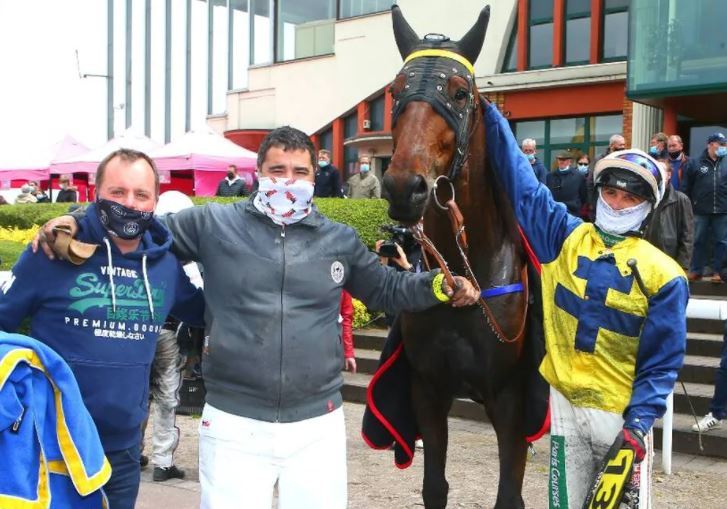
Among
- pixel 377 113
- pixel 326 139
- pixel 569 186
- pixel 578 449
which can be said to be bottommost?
pixel 578 449

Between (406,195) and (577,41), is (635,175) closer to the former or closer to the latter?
(406,195)

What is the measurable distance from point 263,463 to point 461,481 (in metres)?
3.07

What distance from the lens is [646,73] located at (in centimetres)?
1316

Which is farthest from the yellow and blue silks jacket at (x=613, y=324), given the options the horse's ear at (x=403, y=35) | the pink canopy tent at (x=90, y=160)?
the pink canopy tent at (x=90, y=160)

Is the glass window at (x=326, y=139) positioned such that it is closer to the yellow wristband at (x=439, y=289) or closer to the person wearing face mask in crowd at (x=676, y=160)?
the person wearing face mask in crowd at (x=676, y=160)

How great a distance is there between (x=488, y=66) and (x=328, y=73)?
544 centimetres

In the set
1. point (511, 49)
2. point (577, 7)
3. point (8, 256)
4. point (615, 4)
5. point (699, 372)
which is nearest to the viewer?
point (699, 372)

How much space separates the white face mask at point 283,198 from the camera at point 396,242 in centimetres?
53

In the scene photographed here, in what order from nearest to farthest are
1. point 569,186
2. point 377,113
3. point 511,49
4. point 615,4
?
point 569,186 < point 615,4 < point 511,49 < point 377,113

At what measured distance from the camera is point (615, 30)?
1811 cm

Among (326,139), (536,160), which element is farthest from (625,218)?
(326,139)

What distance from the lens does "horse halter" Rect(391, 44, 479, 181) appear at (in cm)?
322

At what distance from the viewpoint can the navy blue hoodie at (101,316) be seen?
281 cm

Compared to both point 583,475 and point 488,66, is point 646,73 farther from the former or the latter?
point 583,475
